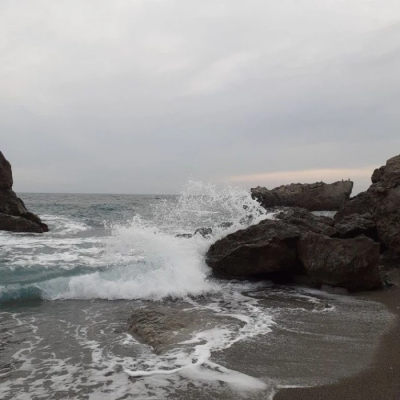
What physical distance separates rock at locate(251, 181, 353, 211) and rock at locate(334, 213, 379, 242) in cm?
2857

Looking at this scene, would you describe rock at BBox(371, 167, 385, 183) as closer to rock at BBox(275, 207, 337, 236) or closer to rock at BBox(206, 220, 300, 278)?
rock at BBox(275, 207, 337, 236)

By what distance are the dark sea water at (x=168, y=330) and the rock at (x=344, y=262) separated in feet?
1.44

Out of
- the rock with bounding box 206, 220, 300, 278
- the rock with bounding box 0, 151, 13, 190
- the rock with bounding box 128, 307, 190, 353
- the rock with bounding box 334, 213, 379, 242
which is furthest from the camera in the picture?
the rock with bounding box 0, 151, 13, 190

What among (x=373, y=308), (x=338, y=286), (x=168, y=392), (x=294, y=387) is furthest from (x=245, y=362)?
(x=338, y=286)

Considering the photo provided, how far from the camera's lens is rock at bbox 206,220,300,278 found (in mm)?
8680

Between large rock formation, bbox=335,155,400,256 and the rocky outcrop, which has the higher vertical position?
large rock formation, bbox=335,155,400,256

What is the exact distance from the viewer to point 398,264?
29.8 feet

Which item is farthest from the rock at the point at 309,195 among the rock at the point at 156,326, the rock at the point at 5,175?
the rock at the point at 156,326

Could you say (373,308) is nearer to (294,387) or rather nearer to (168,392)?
(294,387)

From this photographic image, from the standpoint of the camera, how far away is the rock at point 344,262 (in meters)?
7.68

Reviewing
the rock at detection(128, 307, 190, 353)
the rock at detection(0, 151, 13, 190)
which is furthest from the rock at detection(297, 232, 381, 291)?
the rock at detection(0, 151, 13, 190)

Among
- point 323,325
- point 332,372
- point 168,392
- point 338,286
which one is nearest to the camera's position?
point 168,392

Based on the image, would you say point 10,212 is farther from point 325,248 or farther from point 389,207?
point 389,207

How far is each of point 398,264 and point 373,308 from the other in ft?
9.83
